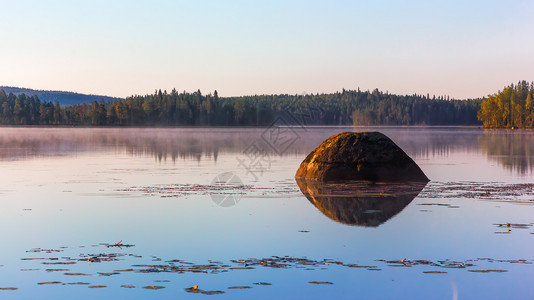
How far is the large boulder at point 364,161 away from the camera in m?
24.6

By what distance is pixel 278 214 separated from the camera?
1658 cm

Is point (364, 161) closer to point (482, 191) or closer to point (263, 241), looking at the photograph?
point (482, 191)

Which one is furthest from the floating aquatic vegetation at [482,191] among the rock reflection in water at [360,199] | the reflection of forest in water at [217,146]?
the reflection of forest in water at [217,146]

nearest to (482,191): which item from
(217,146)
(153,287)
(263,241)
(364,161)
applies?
(364,161)

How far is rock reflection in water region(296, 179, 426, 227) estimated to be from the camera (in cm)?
1580

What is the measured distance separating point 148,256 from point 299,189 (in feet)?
37.6

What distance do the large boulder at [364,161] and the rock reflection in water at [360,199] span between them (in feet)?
2.66

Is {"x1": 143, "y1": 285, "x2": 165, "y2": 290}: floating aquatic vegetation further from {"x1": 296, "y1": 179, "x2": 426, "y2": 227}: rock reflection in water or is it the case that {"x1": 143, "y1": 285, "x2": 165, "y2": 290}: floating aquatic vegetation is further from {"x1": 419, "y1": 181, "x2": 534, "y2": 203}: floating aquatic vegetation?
{"x1": 419, "y1": 181, "x2": 534, "y2": 203}: floating aquatic vegetation

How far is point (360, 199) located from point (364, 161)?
575 centimetres

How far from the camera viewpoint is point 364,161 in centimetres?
2464

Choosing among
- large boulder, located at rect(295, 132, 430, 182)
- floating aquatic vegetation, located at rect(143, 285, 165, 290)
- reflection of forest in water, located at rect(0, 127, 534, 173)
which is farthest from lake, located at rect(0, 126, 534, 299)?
reflection of forest in water, located at rect(0, 127, 534, 173)

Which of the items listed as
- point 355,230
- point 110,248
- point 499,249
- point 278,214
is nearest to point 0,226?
point 110,248

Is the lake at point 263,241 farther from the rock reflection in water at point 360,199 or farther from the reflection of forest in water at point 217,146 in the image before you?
the reflection of forest in water at point 217,146

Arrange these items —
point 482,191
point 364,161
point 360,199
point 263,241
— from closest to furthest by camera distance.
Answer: point 263,241
point 360,199
point 482,191
point 364,161
